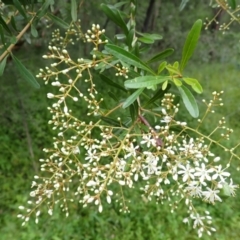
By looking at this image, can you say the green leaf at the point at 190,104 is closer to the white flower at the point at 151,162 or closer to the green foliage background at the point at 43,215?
the white flower at the point at 151,162

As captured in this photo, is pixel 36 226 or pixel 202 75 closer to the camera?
pixel 36 226

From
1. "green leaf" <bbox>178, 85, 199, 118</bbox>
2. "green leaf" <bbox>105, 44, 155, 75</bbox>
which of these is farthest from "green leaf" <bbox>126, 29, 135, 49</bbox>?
"green leaf" <bbox>178, 85, 199, 118</bbox>

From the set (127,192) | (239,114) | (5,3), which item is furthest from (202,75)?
(5,3)

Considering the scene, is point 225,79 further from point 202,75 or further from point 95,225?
point 95,225

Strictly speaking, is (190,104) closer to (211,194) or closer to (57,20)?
(211,194)

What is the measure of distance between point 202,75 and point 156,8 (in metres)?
1.39

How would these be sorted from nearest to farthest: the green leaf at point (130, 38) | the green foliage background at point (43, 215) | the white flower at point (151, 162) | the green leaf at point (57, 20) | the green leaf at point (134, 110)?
the white flower at point (151, 162) < the green leaf at point (134, 110) < the green leaf at point (130, 38) < the green leaf at point (57, 20) < the green foliage background at point (43, 215)

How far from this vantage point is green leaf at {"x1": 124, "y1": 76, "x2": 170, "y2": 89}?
870mm

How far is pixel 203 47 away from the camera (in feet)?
13.7

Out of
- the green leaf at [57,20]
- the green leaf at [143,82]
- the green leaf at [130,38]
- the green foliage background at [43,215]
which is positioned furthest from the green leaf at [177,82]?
the green foliage background at [43,215]

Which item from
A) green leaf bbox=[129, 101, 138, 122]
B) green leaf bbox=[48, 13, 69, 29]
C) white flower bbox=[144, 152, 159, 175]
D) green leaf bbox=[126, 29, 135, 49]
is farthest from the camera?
green leaf bbox=[48, 13, 69, 29]

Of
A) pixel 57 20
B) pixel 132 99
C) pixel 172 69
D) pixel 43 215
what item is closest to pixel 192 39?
pixel 172 69

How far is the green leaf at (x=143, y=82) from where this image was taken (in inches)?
34.3

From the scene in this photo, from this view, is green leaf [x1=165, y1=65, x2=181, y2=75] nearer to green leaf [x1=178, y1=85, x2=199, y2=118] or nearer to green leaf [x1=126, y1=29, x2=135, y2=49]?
green leaf [x1=178, y1=85, x2=199, y2=118]
